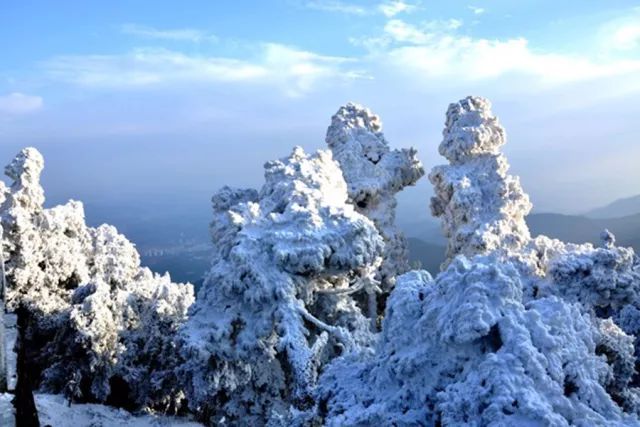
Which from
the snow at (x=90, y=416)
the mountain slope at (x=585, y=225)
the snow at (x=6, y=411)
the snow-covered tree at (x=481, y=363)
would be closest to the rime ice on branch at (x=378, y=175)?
the snow at (x=90, y=416)

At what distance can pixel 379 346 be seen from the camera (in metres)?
8.25

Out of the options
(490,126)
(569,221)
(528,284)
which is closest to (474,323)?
(528,284)

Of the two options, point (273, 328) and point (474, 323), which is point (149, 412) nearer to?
point (273, 328)

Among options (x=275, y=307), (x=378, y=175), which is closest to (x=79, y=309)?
(x=275, y=307)

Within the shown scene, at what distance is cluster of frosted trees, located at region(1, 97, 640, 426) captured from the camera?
635 cm

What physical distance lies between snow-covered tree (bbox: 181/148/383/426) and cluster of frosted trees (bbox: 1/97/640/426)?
45 millimetres

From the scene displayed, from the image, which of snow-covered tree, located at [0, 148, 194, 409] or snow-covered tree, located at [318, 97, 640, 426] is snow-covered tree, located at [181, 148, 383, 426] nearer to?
snow-covered tree, located at [318, 97, 640, 426]

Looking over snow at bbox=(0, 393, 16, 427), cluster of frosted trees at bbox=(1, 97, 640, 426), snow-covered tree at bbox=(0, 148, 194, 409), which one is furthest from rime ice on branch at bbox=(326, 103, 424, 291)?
snow at bbox=(0, 393, 16, 427)

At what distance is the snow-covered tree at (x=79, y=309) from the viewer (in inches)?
776

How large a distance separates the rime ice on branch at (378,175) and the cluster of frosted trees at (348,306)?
9 centimetres

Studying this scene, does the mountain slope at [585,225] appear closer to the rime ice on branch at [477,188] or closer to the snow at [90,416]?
the rime ice on branch at [477,188]

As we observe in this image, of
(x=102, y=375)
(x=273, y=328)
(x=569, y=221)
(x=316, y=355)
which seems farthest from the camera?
(x=569, y=221)

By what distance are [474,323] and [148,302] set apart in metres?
18.5

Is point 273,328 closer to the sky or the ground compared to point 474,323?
closer to the ground
